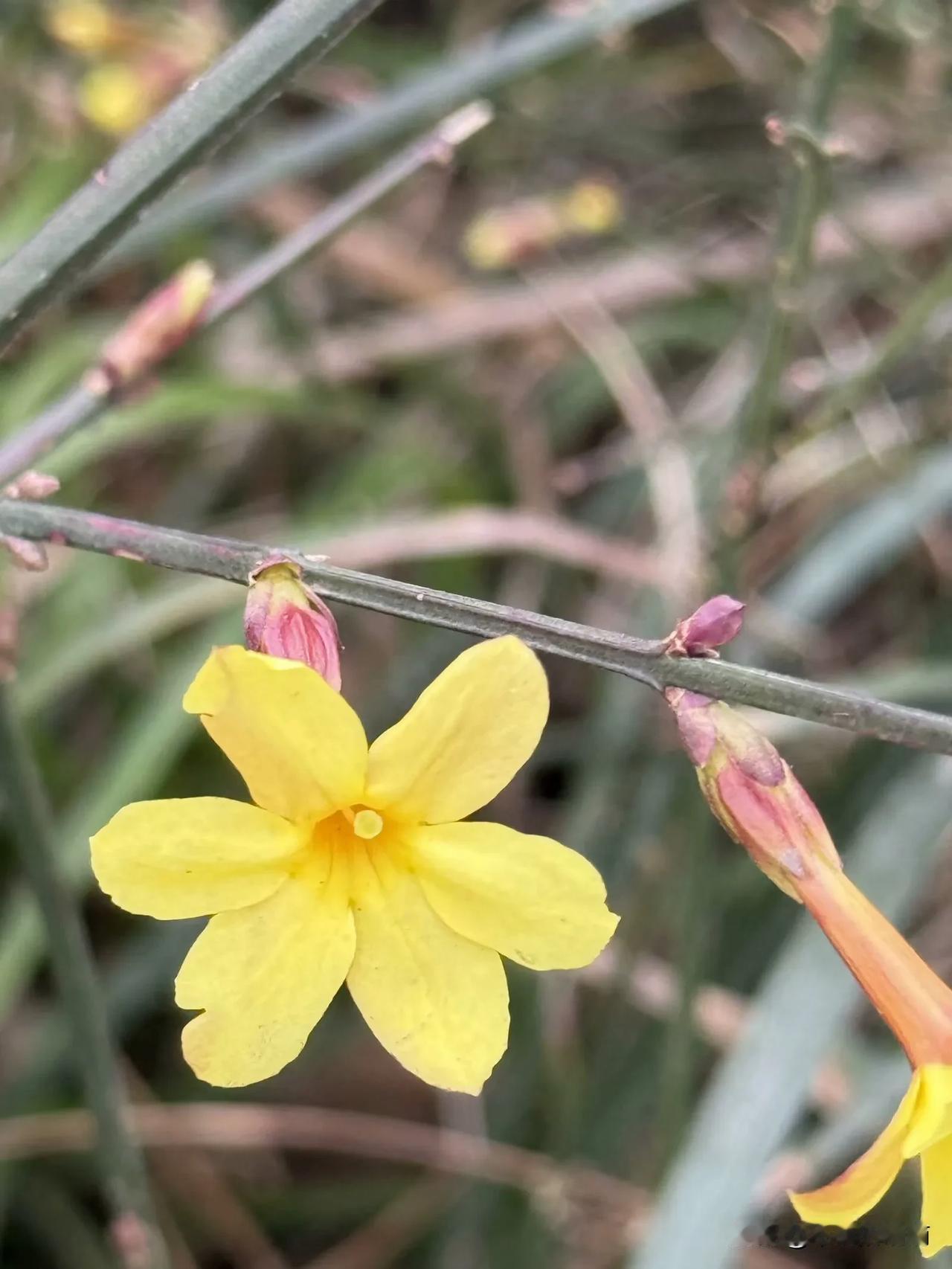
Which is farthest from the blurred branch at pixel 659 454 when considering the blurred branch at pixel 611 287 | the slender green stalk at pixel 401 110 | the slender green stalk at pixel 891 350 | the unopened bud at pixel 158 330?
the unopened bud at pixel 158 330

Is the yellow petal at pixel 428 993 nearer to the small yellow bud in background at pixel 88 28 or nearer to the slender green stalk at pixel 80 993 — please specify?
the slender green stalk at pixel 80 993

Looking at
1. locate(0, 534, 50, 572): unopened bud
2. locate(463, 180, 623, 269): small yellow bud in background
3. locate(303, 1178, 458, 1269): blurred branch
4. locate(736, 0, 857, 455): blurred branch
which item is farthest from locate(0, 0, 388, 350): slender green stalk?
Result: locate(303, 1178, 458, 1269): blurred branch

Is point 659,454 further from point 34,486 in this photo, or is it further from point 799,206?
A: point 34,486

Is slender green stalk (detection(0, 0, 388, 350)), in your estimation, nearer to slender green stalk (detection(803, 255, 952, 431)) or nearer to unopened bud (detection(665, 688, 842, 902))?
unopened bud (detection(665, 688, 842, 902))


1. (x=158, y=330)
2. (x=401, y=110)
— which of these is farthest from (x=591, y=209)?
(x=158, y=330)

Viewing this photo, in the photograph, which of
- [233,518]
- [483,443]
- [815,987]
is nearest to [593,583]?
[483,443]

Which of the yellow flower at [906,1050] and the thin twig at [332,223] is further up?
the thin twig at [332,223]
